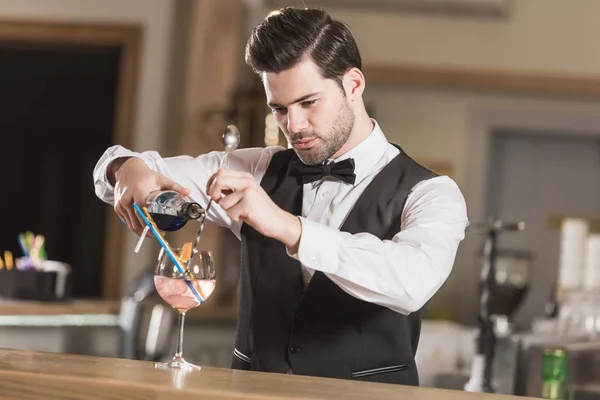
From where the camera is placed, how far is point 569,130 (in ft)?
21.6

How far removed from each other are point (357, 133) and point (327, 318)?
412 millimetres

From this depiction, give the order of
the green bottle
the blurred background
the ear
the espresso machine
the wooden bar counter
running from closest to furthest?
the wooden bar counter
the ear
the green bottle
the espresso machine
the blurred background

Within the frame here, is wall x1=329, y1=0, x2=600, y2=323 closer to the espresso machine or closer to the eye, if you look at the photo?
the espresso machine

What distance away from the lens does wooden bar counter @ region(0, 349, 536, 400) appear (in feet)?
4.54

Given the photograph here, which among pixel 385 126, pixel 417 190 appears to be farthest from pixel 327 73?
pixel 385 126

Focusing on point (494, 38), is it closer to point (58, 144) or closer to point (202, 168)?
point (58, 144)

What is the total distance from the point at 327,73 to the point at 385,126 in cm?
467

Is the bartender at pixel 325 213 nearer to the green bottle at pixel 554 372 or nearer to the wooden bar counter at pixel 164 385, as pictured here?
the wooden bar counter at pixel 164 385

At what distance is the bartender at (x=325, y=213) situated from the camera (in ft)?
6.07

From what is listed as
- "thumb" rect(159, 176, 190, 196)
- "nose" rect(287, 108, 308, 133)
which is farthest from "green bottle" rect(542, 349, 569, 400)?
"thumb" rect(159, 176, 190, 196)

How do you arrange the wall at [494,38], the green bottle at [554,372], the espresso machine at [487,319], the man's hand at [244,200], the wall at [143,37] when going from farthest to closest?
the wall at [494,38]
the wall at [143,37]
the espresso machine at [487,319]
the green bottle at [554,372]
the man's hand at [244,200]

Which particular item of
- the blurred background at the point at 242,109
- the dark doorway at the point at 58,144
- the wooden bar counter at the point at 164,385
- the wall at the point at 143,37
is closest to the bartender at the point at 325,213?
the wooden bar counter at the point at 164,385

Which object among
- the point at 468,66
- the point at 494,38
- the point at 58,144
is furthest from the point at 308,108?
the point at 494,38

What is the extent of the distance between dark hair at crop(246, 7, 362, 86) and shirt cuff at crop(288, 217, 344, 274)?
1.22ft
